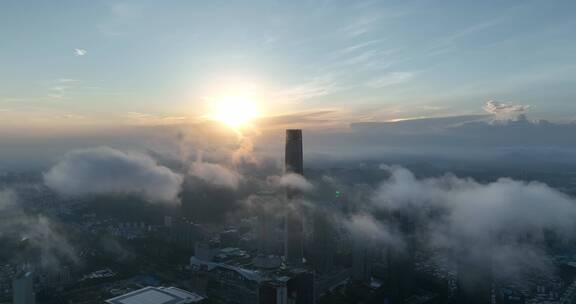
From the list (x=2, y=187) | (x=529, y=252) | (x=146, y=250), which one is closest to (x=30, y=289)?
(x=146, y=250)

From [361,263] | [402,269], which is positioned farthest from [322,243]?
[402,269]

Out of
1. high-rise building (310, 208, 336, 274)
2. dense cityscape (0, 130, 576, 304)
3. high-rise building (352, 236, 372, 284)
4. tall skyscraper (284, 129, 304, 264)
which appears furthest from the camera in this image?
tall skyscraper (284, 129, 304, 264)

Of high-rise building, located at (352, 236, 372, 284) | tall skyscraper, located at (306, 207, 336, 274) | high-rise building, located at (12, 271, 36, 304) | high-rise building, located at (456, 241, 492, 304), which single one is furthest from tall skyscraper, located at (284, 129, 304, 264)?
high-rise building, located at (12, 271, 36, 304)

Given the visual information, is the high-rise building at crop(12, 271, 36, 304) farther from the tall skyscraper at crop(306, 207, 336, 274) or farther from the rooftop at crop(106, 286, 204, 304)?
the tall skyscraper at crop(306, 207, 336, 274)

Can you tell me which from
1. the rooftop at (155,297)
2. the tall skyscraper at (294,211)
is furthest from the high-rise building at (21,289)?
the tall skyscraper at (294,211)

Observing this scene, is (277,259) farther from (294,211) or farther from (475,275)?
(475,275)

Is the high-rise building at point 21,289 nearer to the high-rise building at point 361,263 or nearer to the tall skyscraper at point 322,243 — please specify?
the tall skyscraper at point 322,243

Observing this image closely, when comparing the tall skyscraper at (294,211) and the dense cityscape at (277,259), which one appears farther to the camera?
the tall skyscraper at (294,211)

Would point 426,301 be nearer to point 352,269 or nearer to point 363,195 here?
point 352,269
